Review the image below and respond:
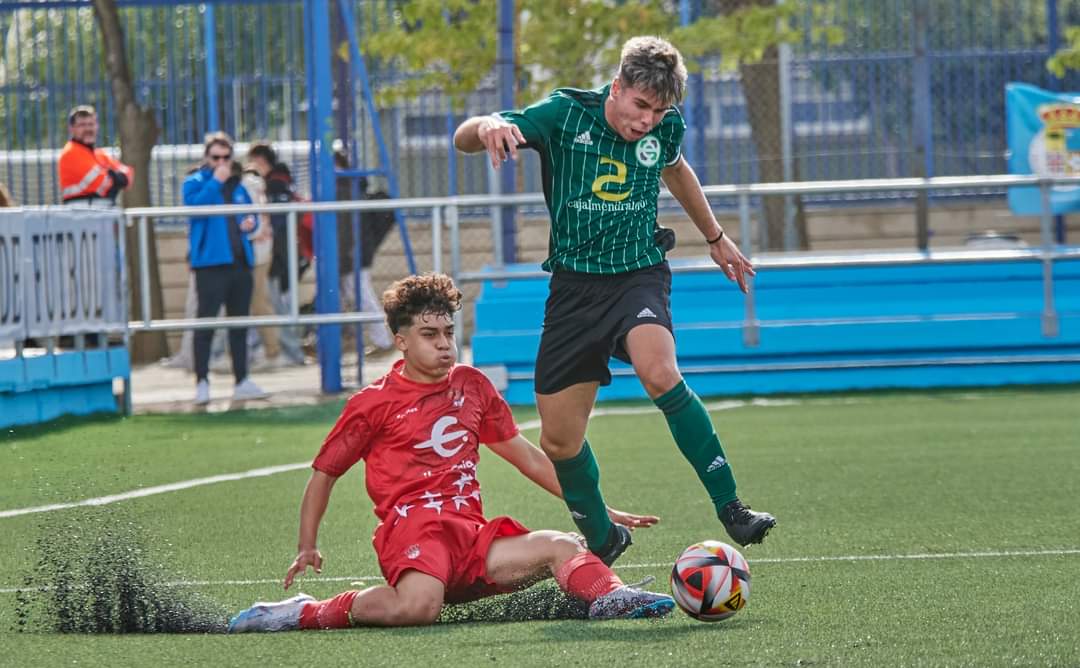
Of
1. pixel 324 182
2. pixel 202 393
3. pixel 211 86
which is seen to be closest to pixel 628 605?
pixel 202 393

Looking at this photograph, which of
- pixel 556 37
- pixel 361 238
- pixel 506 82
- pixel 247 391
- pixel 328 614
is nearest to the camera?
pixel 328 614

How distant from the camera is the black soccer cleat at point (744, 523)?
18.4ft

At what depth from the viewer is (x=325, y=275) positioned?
1472 centimetres

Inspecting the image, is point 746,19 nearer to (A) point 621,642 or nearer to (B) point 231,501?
(B) point 231,501

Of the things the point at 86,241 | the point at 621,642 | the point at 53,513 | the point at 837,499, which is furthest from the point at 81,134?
the point at 621,642

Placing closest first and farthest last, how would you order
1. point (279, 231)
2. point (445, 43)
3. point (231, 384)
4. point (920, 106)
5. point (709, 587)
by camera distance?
point (709, 587)
point (920, 106)
point (231, 384)
point (279, 231)
point (445, 43)

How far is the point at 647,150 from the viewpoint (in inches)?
242

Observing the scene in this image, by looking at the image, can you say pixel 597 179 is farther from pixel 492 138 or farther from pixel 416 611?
pixel 416 611

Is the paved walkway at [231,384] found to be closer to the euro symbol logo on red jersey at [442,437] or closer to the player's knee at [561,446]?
the player's knee at [561,446]

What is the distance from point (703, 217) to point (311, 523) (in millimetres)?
1861

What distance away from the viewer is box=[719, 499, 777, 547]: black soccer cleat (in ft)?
18.4

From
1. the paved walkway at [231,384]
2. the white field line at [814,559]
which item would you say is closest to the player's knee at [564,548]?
the white field line at [814,559]

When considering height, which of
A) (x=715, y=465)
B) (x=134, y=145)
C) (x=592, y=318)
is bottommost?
(x=715, y=465)

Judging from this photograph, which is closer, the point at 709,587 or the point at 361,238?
the point at 709,587
